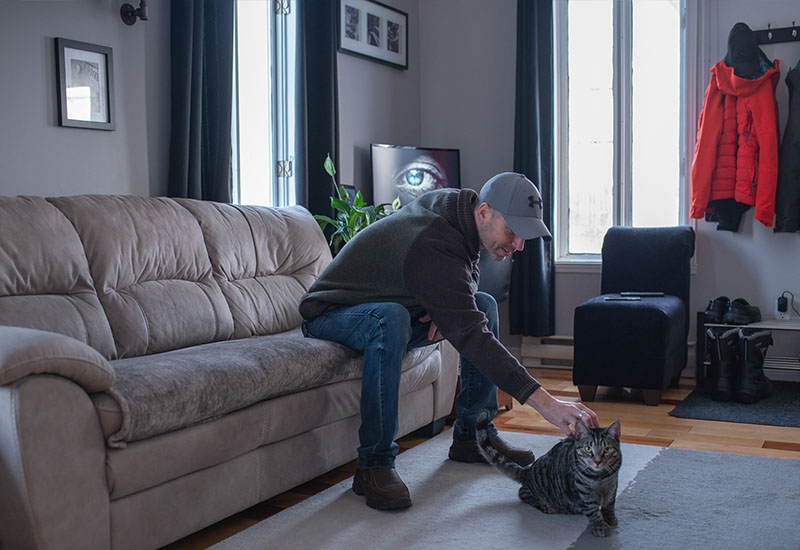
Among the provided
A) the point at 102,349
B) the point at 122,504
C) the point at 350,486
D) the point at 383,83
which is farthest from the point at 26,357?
the point at 383,83

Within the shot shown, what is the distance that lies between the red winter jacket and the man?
2.48 m

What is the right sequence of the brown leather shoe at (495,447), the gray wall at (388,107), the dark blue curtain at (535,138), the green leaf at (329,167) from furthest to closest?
1. the dark blue curtain at (535,138)
2. the green leaf at (329,167)
3. the gray wall at (388,107)
4. the brown leather shoe at (495,447)

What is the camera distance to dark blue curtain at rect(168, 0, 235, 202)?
A: 351 cm

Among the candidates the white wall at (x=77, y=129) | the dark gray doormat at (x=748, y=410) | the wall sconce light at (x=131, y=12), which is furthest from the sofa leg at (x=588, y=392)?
the wall sconce light at (x=131, y=12)

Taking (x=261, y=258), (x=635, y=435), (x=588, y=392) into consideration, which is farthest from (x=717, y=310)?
(x=261, y=258)

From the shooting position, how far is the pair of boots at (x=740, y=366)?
4059 mm

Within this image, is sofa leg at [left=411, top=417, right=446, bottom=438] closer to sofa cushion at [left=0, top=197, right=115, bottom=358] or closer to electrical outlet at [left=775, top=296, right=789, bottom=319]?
sofa cushion at [left=0, top=197, right=115, bottom=358]

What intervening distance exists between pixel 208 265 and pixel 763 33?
11.0ft

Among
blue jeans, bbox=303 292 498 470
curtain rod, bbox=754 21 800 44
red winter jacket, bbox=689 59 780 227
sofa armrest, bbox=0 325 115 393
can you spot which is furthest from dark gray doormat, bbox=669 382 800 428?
sofa armrest, bbox=0 325 115 393

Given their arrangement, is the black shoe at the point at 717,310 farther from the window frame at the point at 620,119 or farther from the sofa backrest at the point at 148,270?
the sofa backrest at the point at 148,270

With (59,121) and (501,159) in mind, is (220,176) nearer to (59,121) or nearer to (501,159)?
(59,121)

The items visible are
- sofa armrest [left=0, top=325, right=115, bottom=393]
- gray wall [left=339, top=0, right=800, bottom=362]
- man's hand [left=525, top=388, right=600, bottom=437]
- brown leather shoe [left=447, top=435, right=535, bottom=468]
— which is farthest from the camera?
gray wall [left=339, top=0, right=800, bottom=362]

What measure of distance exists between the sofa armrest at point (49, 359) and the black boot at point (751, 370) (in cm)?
314

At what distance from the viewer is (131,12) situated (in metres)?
3.36
